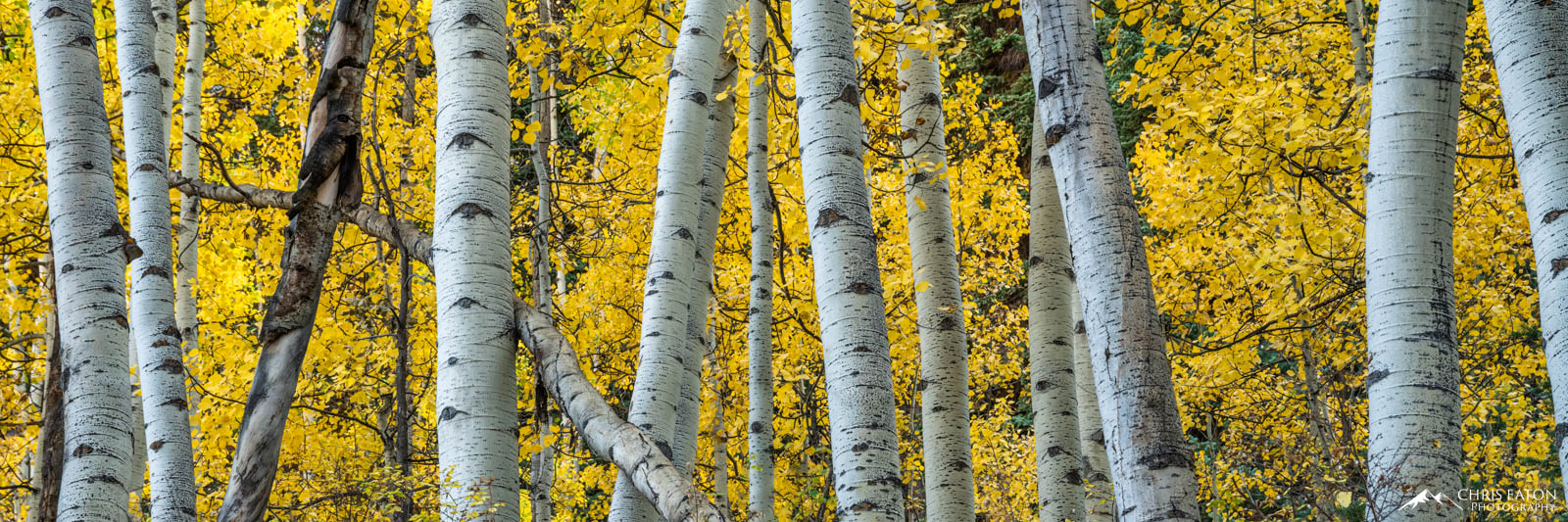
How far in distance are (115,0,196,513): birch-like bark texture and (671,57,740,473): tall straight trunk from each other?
1.84 meters

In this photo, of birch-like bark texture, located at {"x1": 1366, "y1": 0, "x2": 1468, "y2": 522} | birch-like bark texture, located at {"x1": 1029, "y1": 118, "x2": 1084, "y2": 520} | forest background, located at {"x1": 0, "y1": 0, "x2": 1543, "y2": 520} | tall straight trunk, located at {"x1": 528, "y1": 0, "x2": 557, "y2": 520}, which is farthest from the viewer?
tall straight trunk, located at {"x1": 528, "y1": 0, "x2": 557, "y2": 520}

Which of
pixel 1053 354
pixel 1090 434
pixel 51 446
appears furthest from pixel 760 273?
pixel 51 446

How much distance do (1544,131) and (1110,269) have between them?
912 millimetres

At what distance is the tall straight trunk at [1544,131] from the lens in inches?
83.7

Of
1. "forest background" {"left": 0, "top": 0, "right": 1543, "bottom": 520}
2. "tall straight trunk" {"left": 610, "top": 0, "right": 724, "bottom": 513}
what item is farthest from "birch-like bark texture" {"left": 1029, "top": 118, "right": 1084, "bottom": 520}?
"tall straight trunk" {"left": 610, "top": 0, "right": 724, "bottom": 513}

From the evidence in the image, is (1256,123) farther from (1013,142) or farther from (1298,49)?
(1013,142)

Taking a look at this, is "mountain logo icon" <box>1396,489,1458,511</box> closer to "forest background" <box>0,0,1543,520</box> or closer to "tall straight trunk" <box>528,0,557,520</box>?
"forest background" <box>0,0,1543,520</box>

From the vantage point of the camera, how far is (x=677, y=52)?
4098mm

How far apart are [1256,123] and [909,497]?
6670mm

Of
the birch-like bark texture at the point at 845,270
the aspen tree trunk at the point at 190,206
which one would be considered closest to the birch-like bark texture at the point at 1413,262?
the birch-like bark texture at the point at 845,270

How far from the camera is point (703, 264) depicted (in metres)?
4.60

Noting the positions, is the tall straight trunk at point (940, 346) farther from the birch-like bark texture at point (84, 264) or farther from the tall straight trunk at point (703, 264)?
the birch-like bark texture at point (84, 264)

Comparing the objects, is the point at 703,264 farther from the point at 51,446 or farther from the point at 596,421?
the point at 51,446

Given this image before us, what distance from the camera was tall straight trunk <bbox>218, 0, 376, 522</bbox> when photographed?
2.95 m
